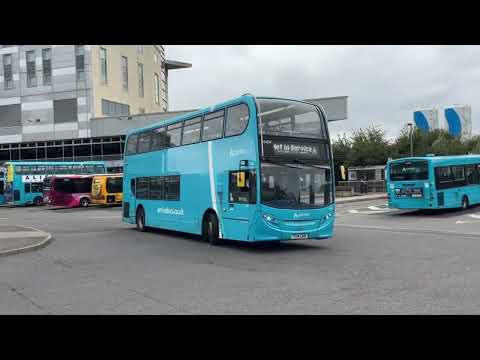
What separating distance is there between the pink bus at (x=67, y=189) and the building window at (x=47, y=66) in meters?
20.8

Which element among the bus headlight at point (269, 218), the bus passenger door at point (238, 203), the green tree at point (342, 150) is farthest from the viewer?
the green tree at point (342, 150)

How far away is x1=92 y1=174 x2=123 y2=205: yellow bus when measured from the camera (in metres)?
41.0

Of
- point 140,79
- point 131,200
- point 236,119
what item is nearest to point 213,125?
point 236,119

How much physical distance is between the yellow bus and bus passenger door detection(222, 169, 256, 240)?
91.3ft

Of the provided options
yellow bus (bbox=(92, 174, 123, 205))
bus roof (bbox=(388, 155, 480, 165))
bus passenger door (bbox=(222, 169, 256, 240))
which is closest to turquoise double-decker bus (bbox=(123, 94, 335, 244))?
bus passenger door (bbox=(222, 169, 256, 240))

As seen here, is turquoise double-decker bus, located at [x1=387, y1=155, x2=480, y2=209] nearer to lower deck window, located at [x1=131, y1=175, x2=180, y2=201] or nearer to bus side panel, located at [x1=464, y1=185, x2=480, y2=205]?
bus side panel, located at [x1=464, y1=185, x2=480, y2=205]

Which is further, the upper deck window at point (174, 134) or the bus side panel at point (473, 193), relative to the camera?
the bus side panel at point (473, 193)

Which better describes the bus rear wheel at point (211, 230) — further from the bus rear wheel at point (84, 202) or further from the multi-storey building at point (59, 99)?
the multi-storey building at point (59, 99)

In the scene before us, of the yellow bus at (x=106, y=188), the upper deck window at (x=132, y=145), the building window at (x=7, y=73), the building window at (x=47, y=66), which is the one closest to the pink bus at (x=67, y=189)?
the yellow bus at (x=106, y=188)

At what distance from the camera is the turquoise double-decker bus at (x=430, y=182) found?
24562 millimetres

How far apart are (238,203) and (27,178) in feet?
118

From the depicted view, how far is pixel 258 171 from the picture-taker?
43.9 ft
